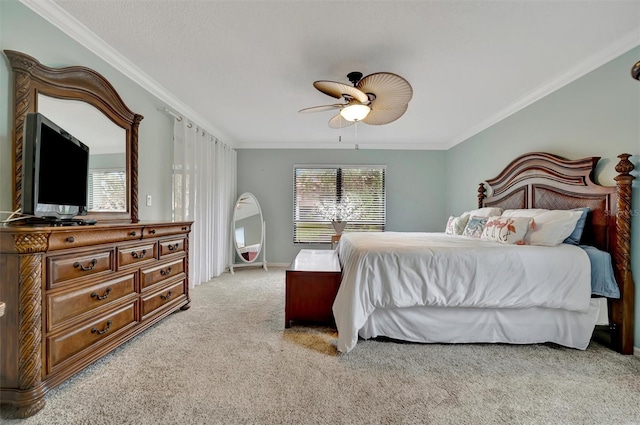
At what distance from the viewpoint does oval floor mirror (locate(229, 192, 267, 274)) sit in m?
5.04

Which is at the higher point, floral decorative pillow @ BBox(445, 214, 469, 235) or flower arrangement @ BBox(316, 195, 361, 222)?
flower arrangement @ BBox(316, 195, 361, 222)

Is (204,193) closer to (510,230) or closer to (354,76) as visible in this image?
(354,76)

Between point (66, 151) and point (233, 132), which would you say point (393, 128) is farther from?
point (66, 151)

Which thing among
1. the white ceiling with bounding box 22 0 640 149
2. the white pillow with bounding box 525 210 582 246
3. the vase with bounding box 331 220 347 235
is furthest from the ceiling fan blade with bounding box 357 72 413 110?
the vase with bounding box 331 220 347 235

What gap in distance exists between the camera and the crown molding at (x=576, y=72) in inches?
81.7

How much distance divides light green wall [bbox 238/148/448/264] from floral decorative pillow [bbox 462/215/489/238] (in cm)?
199

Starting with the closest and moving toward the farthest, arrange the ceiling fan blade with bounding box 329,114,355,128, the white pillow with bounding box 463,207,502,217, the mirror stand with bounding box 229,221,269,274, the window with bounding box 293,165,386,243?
1. the ceiling fan blade with bounding box 329,114,355,128
2. the white pillow with bounding box 463,207,502,217
3. the mirror stand with bounding box 229,221,269,274
4. the window with bounding box 293,165,386,243

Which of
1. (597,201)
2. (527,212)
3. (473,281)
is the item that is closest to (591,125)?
(597,201)

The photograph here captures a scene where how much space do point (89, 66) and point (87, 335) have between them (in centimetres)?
199

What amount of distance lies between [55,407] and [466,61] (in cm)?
361

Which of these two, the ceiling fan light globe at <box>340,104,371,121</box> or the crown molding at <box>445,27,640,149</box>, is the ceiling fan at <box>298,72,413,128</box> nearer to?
the ceiling fan light globe at <box>340,104,371,121</box>

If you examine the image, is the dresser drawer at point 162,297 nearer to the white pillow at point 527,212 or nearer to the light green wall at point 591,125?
the white pillow at point 527,212

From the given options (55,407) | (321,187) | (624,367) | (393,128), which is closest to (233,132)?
(321,187)

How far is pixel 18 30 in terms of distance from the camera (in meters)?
1.72
